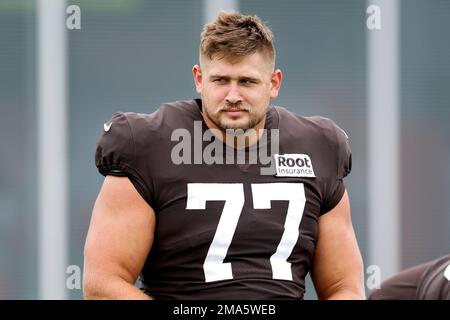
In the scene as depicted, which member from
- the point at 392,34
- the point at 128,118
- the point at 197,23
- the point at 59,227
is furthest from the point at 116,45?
the point at 128,118

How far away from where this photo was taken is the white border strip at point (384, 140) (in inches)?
167

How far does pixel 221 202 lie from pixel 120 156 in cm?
24

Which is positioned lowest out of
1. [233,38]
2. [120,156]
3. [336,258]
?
[336,258]

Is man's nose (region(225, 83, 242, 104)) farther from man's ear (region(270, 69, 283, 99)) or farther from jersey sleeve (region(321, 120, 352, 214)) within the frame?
jersey sleeve (region(321, 120, 352, 214))

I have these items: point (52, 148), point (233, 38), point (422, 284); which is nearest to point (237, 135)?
point (233, 38)

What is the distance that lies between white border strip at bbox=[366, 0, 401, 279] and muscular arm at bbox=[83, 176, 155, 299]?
2016 mm

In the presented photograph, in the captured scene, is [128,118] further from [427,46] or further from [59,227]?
[427,46]

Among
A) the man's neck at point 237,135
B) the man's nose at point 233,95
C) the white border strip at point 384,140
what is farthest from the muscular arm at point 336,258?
the white border strip at point 384,140

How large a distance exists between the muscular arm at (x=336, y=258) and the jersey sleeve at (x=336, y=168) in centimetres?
3

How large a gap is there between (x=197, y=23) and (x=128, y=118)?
1924 millimetres

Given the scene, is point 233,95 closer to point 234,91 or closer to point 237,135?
point 234,91

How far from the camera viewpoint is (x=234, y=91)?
2.36 metres

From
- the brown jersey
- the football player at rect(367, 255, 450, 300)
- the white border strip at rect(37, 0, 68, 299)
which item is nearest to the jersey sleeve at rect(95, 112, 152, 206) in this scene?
the brown jersey

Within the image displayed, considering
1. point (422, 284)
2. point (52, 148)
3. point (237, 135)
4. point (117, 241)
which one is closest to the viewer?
point (422, 284)
